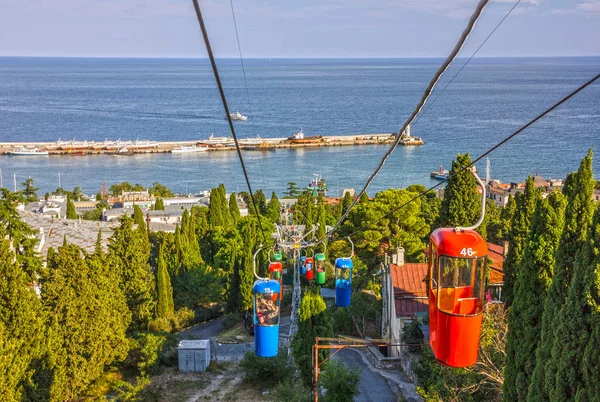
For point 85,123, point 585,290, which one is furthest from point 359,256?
point 85,123

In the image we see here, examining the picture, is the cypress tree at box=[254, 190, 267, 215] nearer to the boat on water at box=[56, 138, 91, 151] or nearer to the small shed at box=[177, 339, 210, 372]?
the small shed at box=[177, 339, 210, 372]

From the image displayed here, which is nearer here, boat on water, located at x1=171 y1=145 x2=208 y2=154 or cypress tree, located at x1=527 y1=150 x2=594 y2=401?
cypress tree, located at x1=527 y1=150 x2=594 y2=401

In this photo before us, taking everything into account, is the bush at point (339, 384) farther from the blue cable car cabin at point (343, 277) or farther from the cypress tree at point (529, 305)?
the cypress tree at point (529, 305)

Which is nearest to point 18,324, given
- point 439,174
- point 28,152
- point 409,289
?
point 409,289

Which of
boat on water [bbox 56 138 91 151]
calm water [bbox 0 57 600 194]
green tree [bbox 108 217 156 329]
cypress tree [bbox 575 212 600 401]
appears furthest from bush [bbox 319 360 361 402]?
boat on water [bbox 56 138 91 151]

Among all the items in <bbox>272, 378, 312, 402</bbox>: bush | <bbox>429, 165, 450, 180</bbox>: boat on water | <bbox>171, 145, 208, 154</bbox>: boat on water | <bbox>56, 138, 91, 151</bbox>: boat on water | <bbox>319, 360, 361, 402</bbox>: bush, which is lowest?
<bbox>429, 165, 450, 180</bbox>: boat on water

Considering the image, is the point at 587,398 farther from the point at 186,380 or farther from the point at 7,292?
the point at 186,380

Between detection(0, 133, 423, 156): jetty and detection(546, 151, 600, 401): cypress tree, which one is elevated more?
Result: detection(546, 151, 600, 401): cypress tree
